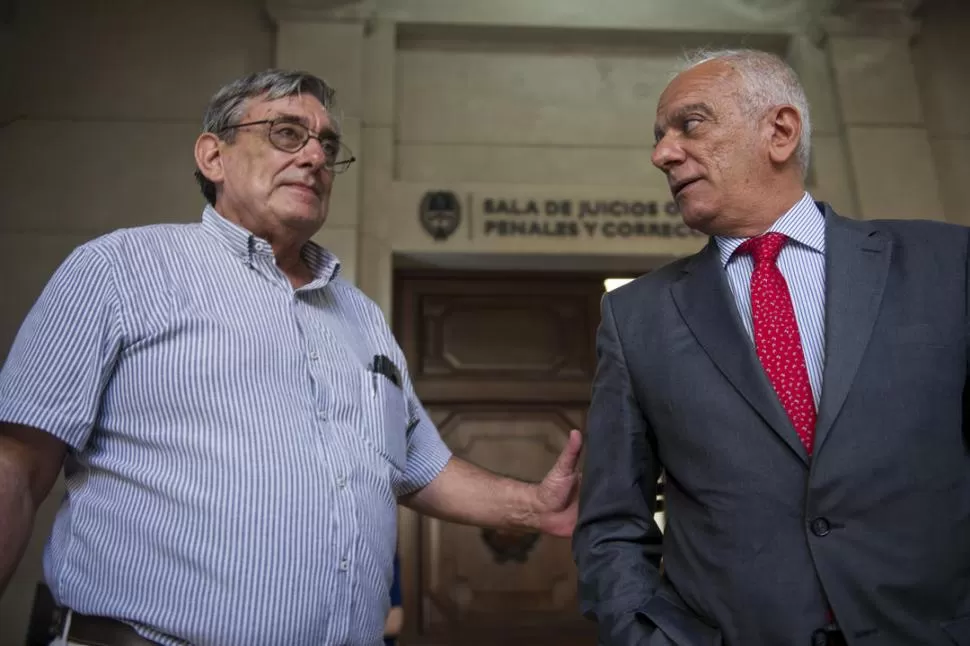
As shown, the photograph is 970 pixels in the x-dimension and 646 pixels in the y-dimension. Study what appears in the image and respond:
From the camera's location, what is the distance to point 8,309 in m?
3.99

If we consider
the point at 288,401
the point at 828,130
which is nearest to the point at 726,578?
the point at 288,401

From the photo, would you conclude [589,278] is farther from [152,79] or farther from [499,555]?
[152,79]

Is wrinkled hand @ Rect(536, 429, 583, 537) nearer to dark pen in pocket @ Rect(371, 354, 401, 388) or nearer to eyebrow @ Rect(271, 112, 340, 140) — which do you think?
dark pen in pocket @ Rect(371, 354, 401, 388)

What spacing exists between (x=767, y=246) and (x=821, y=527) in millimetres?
624

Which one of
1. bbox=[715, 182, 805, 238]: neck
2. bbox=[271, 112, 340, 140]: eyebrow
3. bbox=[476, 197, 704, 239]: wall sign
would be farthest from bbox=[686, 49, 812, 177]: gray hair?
bbox=[476, 197, 704, 239]: wall sign

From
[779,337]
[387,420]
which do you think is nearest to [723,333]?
[779,337]

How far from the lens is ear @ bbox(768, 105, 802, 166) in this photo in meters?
1.71

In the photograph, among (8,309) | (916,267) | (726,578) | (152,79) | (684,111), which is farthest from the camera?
(152,79)

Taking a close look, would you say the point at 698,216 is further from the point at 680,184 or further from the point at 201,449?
the point at 201,449

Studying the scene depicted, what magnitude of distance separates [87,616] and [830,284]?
1.56 metres

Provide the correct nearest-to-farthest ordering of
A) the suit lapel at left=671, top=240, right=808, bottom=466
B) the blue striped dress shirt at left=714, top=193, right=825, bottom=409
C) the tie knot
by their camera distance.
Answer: the suit lapel at left=671, top=240, right=808, bottom=466 → the blue striped dress shirt at left=714, top=193, right=825, bottom=409 → the tie knot

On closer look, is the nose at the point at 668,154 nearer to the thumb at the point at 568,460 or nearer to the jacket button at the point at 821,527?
the thumb at the point at 568,460

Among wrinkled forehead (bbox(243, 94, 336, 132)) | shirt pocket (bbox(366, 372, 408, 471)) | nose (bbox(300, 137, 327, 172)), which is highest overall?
wrinkled forehead (bbox(243, 94, 336, 132))

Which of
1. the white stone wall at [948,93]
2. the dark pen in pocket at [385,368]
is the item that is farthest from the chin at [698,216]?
the white stone wall at [948,93]
